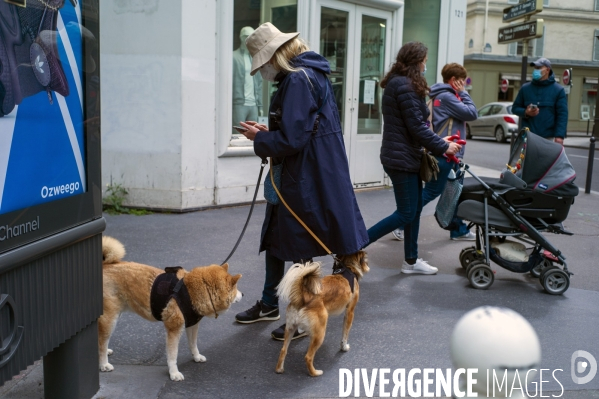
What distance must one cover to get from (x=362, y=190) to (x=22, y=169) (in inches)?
314

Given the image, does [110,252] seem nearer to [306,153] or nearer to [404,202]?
[306,153]

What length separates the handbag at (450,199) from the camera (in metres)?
5.73

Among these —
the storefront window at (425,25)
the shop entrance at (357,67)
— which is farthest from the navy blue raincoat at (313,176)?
the storefront window at (425,25)

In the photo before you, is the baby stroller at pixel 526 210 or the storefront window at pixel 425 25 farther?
the storefront window at pixel 425 25

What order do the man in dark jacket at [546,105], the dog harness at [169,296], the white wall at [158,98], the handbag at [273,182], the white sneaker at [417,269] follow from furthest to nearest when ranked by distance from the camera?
the man in dark jacket at [546,105]
the white wall at [158,98]
the white sneaker at [417,269]
the handbag at [273,182]
the dog harness at [169,296]

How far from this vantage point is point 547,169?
17.8 feet

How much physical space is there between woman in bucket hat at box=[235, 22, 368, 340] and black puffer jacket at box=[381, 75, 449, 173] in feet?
4.73

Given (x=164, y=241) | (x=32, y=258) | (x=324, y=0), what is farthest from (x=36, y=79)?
(x=324, y=0)

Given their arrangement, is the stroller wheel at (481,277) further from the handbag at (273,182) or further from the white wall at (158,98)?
the white wall at (158,98)

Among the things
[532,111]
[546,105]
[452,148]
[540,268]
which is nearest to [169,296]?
[452,148]

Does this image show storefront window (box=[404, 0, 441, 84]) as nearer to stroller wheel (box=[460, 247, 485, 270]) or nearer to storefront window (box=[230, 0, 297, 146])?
storefront window (box=[230, 0, 297, 146])

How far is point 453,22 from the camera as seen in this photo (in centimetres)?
1118

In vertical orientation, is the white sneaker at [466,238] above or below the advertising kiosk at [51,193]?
below

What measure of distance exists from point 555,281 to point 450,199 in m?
1.15
